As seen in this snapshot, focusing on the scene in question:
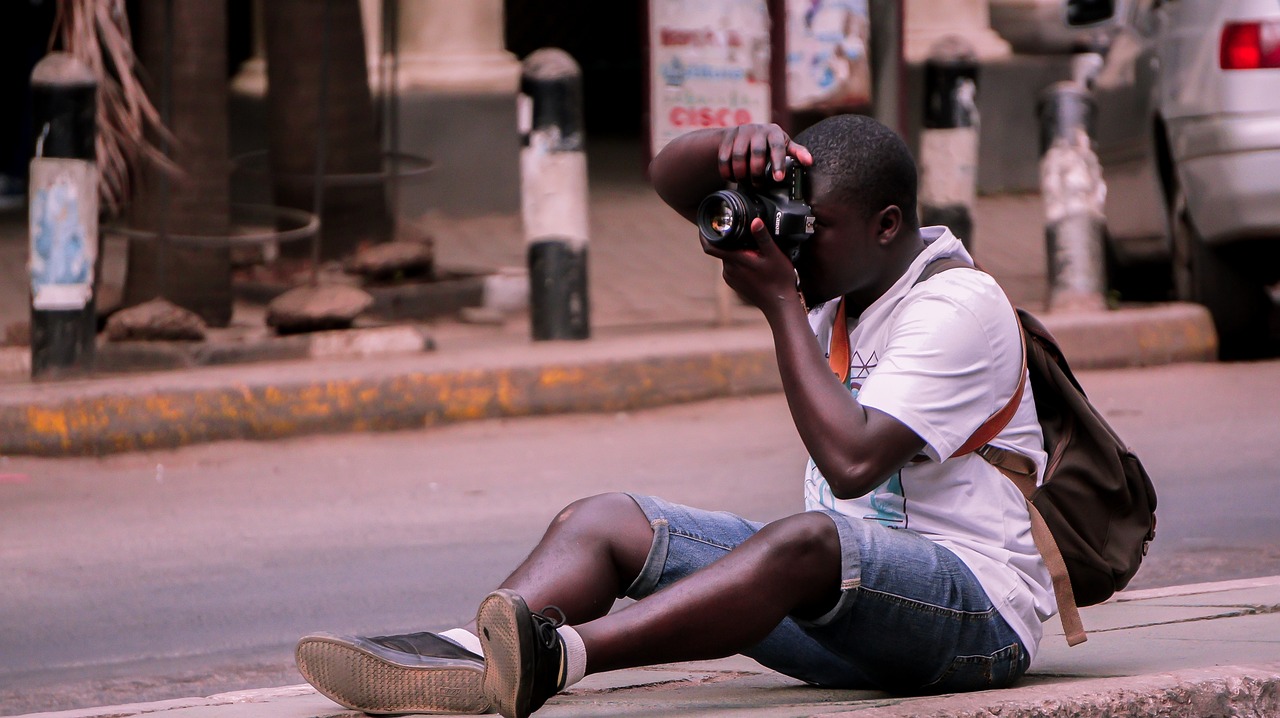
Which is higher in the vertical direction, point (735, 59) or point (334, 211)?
point (735, 59)

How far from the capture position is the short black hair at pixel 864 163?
2812mm

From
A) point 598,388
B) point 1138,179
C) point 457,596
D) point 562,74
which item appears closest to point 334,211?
point 562,74

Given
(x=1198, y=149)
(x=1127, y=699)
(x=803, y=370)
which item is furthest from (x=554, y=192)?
(x=1127, y=699)

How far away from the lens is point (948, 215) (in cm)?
786

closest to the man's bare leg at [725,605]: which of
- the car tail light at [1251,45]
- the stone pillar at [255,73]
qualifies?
the car tail light at [1251,45]

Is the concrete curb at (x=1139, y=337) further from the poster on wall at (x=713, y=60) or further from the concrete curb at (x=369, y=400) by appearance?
the poster on wall at (x=713, y=60)

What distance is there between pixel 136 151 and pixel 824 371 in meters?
5.23

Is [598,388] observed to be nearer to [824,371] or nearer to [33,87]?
[33,87]

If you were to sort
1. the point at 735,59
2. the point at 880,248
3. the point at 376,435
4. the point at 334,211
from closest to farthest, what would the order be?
the point at 880,248, the point at 376,435, the point at 735,59, the point at 334,211

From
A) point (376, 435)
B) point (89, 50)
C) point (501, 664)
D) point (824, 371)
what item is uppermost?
point (89, 50)

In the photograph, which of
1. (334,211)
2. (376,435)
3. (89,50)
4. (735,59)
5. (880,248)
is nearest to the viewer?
(880,248)

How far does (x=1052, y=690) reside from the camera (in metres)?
2.84

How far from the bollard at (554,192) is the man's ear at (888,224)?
14.0ft

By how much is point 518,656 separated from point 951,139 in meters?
5.71
